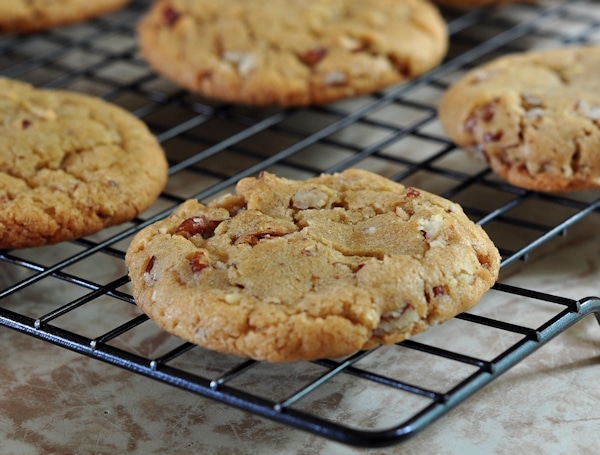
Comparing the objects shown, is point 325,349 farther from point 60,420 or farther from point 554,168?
point 554,168

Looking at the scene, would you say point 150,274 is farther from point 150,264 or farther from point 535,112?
point 535,112

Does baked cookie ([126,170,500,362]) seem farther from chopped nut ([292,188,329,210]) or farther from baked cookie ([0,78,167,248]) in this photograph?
baked cookie ([0,78,167,248])

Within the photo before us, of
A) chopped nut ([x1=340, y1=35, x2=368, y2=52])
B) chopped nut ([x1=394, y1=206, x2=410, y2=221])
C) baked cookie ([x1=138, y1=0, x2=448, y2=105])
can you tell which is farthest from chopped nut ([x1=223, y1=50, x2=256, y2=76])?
chopped nut ([x1=394, y1=206, x2=410, y2=221])

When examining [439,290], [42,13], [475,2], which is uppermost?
[42,13]

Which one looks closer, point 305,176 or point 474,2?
point 305,176

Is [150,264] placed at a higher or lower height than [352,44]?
lower

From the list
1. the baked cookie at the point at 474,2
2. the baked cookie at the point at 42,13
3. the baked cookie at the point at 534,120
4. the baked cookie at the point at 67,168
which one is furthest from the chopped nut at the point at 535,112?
the baked cookie at the point at 42,13

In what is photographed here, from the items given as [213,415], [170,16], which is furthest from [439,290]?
[170,16]

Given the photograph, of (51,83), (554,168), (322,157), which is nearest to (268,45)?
(322,157)
